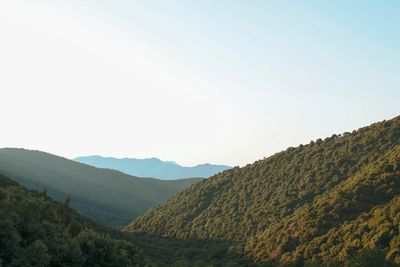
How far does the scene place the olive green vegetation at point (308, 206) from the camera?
37.0 meters

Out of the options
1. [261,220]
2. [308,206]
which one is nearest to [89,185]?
[261,220]

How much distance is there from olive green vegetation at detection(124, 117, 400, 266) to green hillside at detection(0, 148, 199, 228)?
1212 inches

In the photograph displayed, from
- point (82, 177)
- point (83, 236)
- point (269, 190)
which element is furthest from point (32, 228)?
point (82, 177)

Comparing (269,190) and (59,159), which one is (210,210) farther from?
(59,159)

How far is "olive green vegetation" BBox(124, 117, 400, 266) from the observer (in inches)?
1455

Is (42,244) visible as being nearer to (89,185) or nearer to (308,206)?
(308,206)

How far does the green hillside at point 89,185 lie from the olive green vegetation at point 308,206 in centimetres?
3078

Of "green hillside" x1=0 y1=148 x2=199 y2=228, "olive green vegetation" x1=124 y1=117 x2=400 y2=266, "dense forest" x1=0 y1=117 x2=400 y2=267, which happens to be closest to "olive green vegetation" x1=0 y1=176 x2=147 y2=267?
"dense forest" x1=0 y1=117 x2=400 y2=267

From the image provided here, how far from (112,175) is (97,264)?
165535mm

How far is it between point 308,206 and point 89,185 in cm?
11965

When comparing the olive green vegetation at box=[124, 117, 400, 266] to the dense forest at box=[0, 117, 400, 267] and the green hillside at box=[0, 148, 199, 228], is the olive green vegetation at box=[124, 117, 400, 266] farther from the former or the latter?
the green hillside at box=[0, 148, 199, 228]

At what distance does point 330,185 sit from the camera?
5275 cm

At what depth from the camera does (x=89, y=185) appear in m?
156

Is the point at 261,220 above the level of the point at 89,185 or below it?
below
